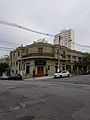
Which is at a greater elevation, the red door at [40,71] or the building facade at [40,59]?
the building facade at [40,59]

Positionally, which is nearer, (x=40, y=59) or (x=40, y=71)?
(x=40, y=59)

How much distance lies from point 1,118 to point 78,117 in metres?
2.66

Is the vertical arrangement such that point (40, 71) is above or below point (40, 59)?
below

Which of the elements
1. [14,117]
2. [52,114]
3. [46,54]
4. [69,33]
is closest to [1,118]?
[14,117]

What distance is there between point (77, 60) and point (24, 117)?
56.3 m

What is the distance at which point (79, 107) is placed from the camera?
8586 millimetres

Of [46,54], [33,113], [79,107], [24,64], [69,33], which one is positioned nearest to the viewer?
[33,113]

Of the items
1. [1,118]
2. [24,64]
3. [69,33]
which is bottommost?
[1,118]

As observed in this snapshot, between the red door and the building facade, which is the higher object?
the building facade

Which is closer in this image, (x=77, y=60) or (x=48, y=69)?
(x=48, y=69)

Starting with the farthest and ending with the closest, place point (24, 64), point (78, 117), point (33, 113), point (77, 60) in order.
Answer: point (77, 60), point (24, 64), point (33, 113), point (78, 117)

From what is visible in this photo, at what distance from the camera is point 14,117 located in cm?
714

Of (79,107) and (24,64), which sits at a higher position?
(24,64)

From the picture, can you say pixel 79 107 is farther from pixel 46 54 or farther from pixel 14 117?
pixel 46 54
